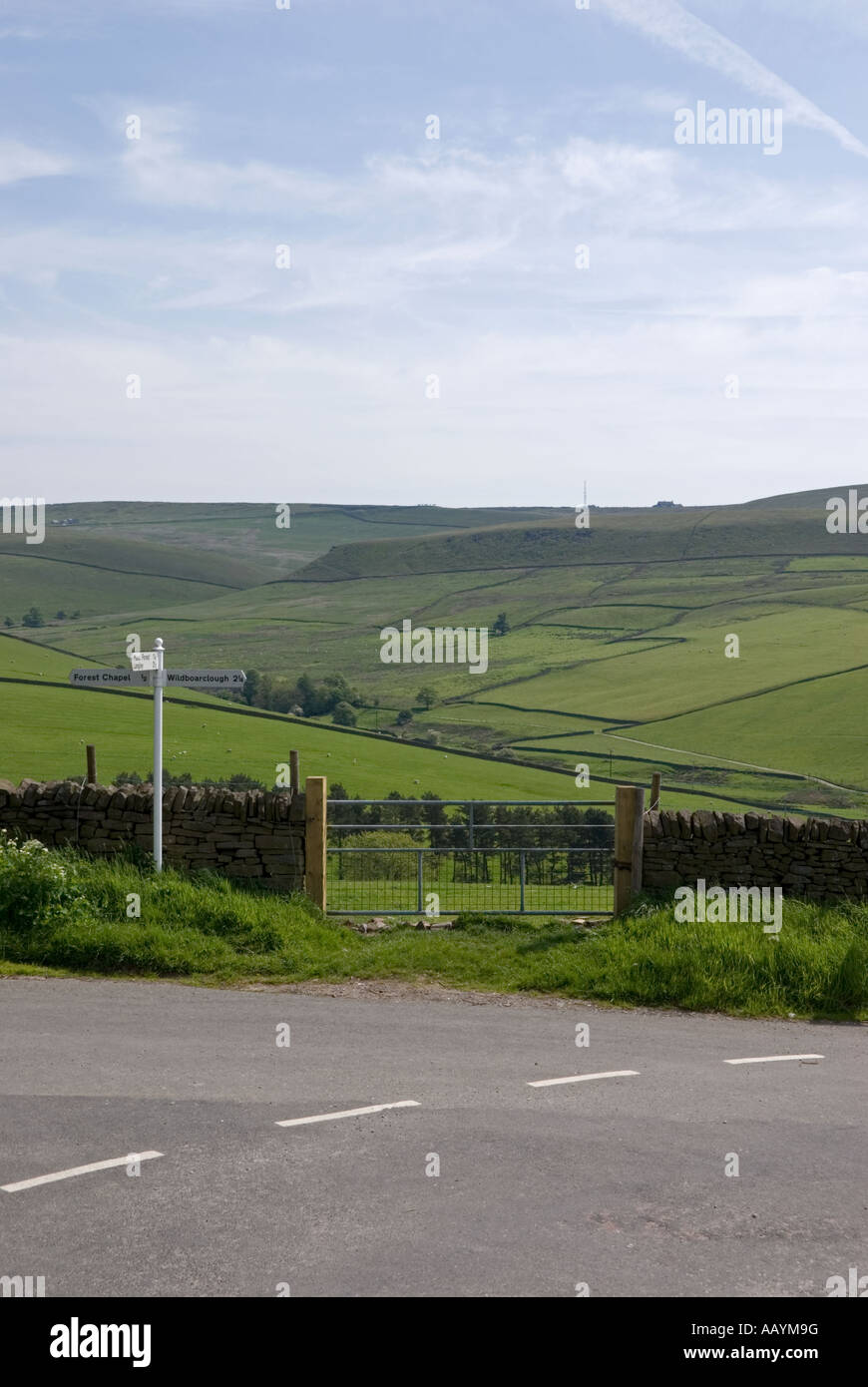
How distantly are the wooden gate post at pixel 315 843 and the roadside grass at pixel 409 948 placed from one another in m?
0.31

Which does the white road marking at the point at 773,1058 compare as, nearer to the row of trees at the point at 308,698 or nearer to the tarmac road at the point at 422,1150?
the tarmac road at the point at 422,1150

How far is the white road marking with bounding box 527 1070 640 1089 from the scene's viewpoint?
374 inches

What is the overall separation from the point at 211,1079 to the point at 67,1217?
259 centimetres

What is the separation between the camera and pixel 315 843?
48.3 ft

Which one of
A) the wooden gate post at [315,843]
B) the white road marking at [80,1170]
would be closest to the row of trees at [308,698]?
the wooden gate post at [315,843]

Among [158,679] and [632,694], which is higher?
[632,694]

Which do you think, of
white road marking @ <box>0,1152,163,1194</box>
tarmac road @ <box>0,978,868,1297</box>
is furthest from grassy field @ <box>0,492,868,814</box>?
white road marking @ <box>0,1152,163,1194</box>

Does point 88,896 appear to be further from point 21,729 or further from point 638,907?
point 21,729

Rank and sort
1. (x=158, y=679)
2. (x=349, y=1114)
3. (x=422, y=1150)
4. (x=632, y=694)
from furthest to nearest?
1. (x=632, y=694)
2. (x=158, y=679)
3. (x=349, y=1114)
4. (x=422, y=1150)

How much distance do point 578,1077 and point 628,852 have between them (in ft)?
17.3

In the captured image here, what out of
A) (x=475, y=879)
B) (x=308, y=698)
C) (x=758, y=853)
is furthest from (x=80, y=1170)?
(x=308, y=698)

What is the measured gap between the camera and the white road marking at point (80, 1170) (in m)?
7.23

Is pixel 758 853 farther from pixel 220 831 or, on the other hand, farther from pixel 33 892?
pixel 33 892
